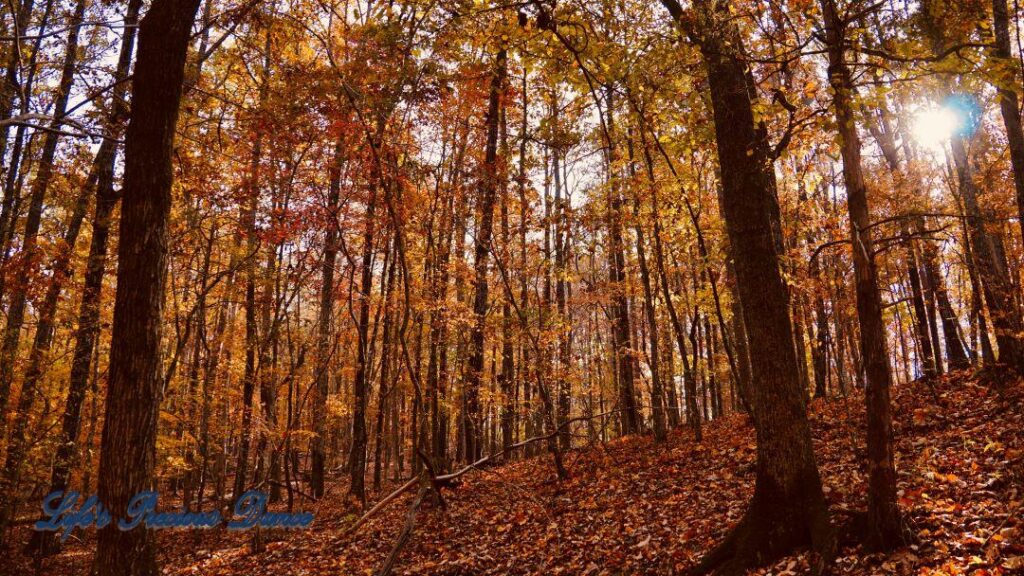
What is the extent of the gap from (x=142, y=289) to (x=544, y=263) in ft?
33.8

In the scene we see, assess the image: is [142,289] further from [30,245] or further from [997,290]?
[997,290]

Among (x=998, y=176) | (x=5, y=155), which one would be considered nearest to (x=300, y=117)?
(x=5, y=155)

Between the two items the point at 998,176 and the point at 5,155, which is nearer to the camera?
the point at 5,155

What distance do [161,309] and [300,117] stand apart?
7834 mm

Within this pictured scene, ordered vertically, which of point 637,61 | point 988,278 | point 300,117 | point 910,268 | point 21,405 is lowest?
point 21,405

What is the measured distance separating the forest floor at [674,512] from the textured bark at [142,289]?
415 centimetres

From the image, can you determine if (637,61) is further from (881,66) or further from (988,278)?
(988,278)

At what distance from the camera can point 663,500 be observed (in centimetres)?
845

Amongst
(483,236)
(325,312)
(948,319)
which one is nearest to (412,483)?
(483,236)

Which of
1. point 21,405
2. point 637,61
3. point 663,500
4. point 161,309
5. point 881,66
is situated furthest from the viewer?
point 21,405

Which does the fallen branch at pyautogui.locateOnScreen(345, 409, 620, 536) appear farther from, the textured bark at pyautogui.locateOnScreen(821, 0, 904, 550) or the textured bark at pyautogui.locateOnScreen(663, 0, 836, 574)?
the textured bark at pyautogui.locateOnScreen(821, 0, 904, 550)

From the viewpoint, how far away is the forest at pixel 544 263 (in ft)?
17.0

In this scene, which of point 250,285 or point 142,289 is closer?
point 142,289

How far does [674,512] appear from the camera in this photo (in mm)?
7805
